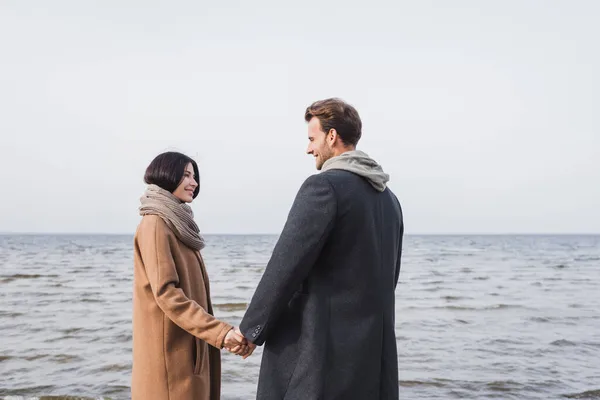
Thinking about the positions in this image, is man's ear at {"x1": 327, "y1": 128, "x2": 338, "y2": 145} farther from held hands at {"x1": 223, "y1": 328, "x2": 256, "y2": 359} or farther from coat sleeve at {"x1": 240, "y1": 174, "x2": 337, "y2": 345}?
held hands at {"x1": 223, "y1": 328, "x2": 256, "y2": 359}

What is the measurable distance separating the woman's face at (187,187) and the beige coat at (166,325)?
202 millimetres

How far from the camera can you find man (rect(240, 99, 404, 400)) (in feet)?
7.32

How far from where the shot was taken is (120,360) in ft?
26.3

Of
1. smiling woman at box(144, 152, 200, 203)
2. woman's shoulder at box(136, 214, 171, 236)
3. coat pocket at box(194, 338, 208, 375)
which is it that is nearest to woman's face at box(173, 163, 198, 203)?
smiling woman at box(144, 152, 200, 203)

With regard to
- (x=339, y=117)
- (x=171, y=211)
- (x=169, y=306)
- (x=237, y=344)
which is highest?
(x=339, y=117)

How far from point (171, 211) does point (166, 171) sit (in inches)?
8.5

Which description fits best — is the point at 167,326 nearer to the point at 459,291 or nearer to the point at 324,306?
the point at 324,306

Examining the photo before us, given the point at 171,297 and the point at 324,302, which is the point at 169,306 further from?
the point at 324,302

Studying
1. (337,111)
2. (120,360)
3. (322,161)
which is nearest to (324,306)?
(322,161)

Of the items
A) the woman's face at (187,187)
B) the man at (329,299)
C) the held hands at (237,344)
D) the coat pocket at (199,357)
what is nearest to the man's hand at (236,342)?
the held hands at (237,344)

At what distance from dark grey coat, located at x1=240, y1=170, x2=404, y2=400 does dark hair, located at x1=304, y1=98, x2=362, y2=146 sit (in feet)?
0.73

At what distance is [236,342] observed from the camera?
2.54 meters

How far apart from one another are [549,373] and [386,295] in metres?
6.39

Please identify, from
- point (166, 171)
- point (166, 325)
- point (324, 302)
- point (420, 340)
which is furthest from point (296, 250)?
point (420, 340)
